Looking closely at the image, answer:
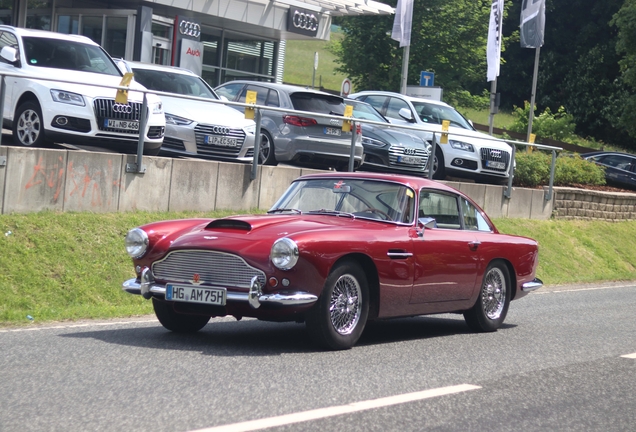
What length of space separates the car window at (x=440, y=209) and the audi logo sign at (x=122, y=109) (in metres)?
5.51

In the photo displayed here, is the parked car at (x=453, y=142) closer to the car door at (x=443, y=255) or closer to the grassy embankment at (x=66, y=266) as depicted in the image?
the grassy embankment at (x=66, y=266)

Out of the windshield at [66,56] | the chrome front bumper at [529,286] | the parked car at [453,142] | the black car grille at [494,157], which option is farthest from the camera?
the black car grille at [494,157]

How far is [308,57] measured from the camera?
10131 centimetres

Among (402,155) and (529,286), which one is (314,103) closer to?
(402,155)

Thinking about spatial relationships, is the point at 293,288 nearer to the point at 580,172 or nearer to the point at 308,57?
the point at 580,172

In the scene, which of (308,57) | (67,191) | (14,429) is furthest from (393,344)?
(308,57)

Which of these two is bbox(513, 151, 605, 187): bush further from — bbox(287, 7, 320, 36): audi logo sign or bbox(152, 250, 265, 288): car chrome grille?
bbox(152, 250, 265, 288): car chrome grille

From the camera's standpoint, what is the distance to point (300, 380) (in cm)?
645

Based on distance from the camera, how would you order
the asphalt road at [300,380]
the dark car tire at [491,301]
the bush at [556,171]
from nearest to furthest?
the asphalt road at [300,380]
the dark car tire at [491,301]
the bush at [556,171]

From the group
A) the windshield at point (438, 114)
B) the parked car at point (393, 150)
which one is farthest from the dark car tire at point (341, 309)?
the windshield at point (438, 114)

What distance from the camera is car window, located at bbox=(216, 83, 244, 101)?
1922 centimetres

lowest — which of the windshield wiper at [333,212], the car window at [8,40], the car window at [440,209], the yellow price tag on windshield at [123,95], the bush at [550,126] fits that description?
the windshield wiper at [333,212]

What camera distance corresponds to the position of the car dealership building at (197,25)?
91.0ft

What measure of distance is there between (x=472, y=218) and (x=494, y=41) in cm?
2314
